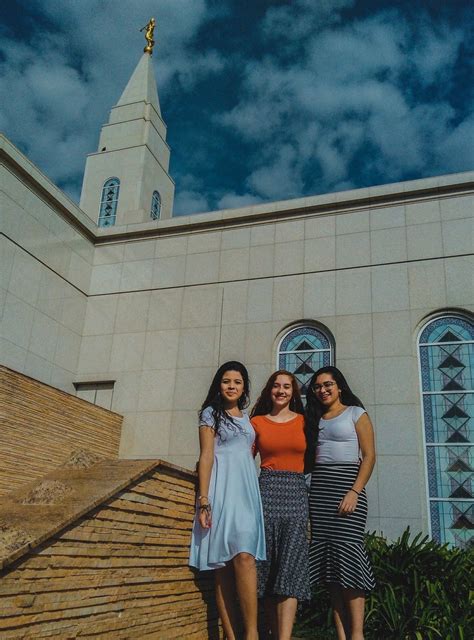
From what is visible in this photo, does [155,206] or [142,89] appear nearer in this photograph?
[155,206]

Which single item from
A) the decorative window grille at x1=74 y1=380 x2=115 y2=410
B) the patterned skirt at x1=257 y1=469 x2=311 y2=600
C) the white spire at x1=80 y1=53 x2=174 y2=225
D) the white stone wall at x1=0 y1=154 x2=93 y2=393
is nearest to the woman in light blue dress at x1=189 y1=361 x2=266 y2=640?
the patterned skirt at x1=257 y1=469 x2=311 y2=600

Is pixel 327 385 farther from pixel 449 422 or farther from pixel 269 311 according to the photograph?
pixel 269 311

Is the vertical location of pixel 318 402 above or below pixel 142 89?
below

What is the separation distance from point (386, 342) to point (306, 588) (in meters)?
7.21

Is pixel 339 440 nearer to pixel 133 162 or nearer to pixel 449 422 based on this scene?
pixel 449 422

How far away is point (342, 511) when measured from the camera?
12.0 feet

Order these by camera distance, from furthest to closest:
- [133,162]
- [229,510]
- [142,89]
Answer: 1. [142,89]
2. [133,162]
3. [229,510]

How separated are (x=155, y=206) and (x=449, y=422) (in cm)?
1244

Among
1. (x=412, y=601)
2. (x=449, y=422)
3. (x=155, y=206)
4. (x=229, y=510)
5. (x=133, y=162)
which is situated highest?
(x=133, y=162)

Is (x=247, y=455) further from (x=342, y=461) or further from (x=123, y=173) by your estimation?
(x=123, y=173)

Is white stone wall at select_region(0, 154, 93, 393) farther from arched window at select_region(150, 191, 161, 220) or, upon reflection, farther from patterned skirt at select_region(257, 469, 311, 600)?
patterned skirt at select_region(257, 469, 311, 600)

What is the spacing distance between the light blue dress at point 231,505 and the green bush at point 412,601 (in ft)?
6.39

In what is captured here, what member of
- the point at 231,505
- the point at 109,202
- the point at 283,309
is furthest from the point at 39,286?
the point at 231,505

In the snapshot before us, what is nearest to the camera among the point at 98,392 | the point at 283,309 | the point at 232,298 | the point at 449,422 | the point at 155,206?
the point at 449,422
